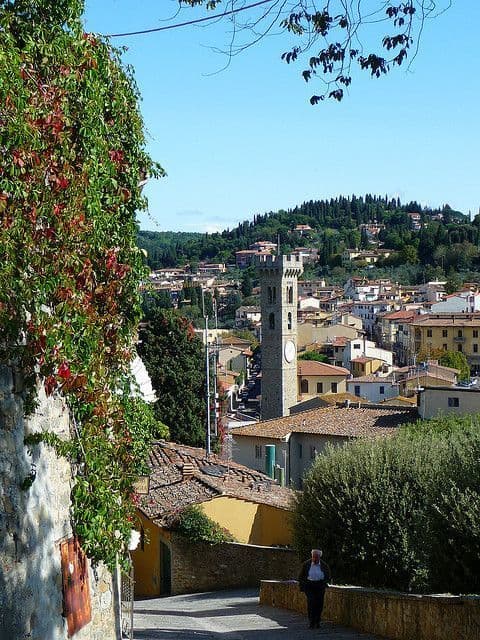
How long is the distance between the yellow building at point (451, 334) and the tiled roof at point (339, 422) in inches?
2017

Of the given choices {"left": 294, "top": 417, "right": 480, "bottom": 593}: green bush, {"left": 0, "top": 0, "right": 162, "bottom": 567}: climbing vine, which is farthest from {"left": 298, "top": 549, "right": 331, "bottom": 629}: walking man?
{"left": 0, "top": 0, "right": 162, "bottom": 567}: climbing vine

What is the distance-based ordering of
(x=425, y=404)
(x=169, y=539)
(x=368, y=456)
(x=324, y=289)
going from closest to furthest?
(x=368, y=456)
(x=169, y=539)
(x=425, y=404)
(x=324, y=289)

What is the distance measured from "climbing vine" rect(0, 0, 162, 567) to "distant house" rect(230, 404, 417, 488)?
29.9 metres

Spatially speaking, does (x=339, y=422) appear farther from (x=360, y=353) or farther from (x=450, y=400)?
(x=360, y=353)

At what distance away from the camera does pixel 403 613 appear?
10.0m

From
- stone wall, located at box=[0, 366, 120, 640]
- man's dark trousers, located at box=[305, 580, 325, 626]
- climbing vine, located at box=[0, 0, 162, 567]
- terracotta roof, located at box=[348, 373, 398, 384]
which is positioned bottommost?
A: terracotta roof, located at box=[348, 373, 398, 384]

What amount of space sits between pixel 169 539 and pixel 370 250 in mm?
173656

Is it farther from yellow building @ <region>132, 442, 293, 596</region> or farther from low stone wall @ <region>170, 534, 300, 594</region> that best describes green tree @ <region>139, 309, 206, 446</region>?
low stone wall @ <region>170, 534, 300, 594</region>

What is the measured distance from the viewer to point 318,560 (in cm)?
1084

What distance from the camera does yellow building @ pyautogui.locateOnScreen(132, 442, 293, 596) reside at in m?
18.8

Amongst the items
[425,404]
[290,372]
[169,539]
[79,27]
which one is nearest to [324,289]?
[290,372]

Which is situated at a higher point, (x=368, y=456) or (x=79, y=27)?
(x=79, y=27)

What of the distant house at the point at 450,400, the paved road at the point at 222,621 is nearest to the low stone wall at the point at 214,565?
the paved road at the point at 222,621

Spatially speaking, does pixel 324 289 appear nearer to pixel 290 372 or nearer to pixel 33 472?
pixel 290 372
